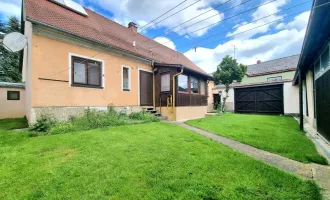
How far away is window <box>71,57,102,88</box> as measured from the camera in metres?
7.56

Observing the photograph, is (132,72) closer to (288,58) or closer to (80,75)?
(80,75)

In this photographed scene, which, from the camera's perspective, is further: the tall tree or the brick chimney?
the tall tree

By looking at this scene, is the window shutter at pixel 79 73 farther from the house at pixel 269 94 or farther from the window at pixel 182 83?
the house at pixel 269 94

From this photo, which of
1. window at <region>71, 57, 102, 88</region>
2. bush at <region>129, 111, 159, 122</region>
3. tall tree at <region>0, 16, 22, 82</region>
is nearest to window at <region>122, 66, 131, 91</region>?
window at <region>71, 57, 102, 88</region>

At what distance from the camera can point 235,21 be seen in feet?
20.3

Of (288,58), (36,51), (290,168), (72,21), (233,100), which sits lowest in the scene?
(290,168)

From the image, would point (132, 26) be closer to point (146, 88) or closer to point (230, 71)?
point (146, 88)

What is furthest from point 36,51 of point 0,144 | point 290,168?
point 290,168

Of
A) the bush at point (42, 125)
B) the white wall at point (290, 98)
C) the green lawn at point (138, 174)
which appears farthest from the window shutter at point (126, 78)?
the white wall at point (290, 98)

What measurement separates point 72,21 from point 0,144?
6.42m

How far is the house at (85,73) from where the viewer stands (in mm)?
6543

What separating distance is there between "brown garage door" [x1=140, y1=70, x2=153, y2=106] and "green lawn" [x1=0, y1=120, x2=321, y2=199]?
20.7 ft

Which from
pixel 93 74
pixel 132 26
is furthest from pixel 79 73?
pixel 132 26

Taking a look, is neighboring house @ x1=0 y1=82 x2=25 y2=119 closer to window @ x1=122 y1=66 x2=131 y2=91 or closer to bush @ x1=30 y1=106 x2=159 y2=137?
bush @ x1=30 y1=106 x2=159 y2=137
